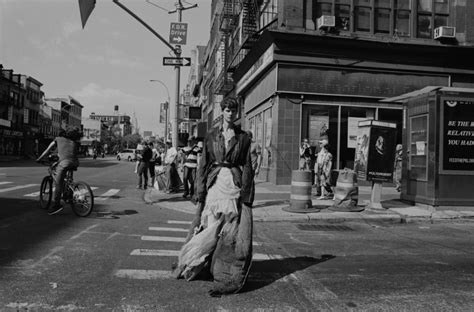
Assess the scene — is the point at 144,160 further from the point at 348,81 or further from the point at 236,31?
the point at 236,31

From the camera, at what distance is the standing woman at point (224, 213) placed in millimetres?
4355

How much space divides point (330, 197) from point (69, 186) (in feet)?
25.0

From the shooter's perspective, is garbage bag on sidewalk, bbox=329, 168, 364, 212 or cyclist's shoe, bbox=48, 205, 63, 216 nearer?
cyclist's shoe, bbox=48, 205, 63, 216

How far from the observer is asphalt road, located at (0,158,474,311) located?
4.00 meters

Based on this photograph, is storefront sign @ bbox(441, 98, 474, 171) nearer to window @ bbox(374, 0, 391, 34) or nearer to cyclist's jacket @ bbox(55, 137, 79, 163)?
window @ bbox(374, 0, 391, 34)

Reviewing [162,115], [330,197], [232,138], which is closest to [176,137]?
[330,197]

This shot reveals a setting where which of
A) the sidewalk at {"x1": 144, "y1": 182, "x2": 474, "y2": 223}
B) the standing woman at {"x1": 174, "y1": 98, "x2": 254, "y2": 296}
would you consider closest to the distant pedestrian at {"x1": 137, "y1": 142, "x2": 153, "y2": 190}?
the sidewalk at {"x1": 144, "y1": 182, "x2": 474, "y2": 223}

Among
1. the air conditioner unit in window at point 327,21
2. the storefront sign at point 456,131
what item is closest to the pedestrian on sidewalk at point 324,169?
the storefront sign at point 456,131

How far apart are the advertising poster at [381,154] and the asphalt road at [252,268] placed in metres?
2.07

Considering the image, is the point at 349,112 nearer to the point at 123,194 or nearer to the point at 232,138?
the point at 123,194

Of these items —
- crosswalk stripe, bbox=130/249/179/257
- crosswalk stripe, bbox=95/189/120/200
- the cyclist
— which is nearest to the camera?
crosswalk stripe, bbox=130/249/179/257

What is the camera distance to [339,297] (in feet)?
13.8

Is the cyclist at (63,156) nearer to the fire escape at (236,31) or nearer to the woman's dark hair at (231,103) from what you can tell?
the woman's dark hair at (231,103)

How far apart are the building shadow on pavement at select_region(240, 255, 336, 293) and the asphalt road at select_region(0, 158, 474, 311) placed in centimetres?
1
